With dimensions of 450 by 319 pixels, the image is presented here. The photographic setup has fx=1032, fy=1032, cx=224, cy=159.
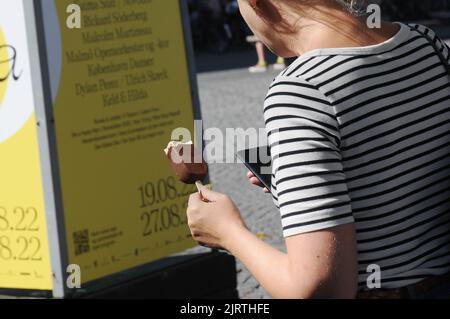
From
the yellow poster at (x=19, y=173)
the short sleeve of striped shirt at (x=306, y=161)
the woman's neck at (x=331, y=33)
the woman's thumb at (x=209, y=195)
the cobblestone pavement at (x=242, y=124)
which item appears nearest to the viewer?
the short sleeve of striped shirt at (x=306, y=161)

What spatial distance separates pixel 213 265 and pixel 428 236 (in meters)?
2.94

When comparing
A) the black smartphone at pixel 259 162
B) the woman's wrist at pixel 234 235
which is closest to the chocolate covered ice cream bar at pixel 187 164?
the black smartphone at pixel 259 162

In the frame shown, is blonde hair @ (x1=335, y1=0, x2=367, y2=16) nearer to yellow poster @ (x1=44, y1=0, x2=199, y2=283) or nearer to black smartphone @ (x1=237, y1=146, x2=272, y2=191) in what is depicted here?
black smartphone @ (x1=237, y1=146, x2=272, y2=191)

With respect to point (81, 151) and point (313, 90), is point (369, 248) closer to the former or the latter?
point (313, 90)

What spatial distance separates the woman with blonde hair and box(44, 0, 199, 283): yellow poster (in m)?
2.25

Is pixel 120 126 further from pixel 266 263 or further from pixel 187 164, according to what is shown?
pixel 266 263

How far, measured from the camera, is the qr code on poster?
13.5 ft

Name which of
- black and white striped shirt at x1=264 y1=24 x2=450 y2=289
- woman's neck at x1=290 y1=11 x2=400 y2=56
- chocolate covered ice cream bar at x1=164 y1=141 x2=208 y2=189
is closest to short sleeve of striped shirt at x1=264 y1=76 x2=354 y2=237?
black and white striped shirt at x1=264 y1=24 x2=450 y2=289

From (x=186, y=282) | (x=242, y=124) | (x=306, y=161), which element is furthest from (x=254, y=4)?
(x=242, y=124)

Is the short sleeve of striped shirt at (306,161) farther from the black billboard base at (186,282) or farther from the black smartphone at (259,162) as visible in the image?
the black billboard base at (186,282)

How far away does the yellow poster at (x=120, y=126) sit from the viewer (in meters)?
4.11

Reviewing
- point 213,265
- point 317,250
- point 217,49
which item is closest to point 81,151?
point 213,265

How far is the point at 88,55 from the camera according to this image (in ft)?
13.7

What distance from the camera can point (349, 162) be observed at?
174 centimetres
